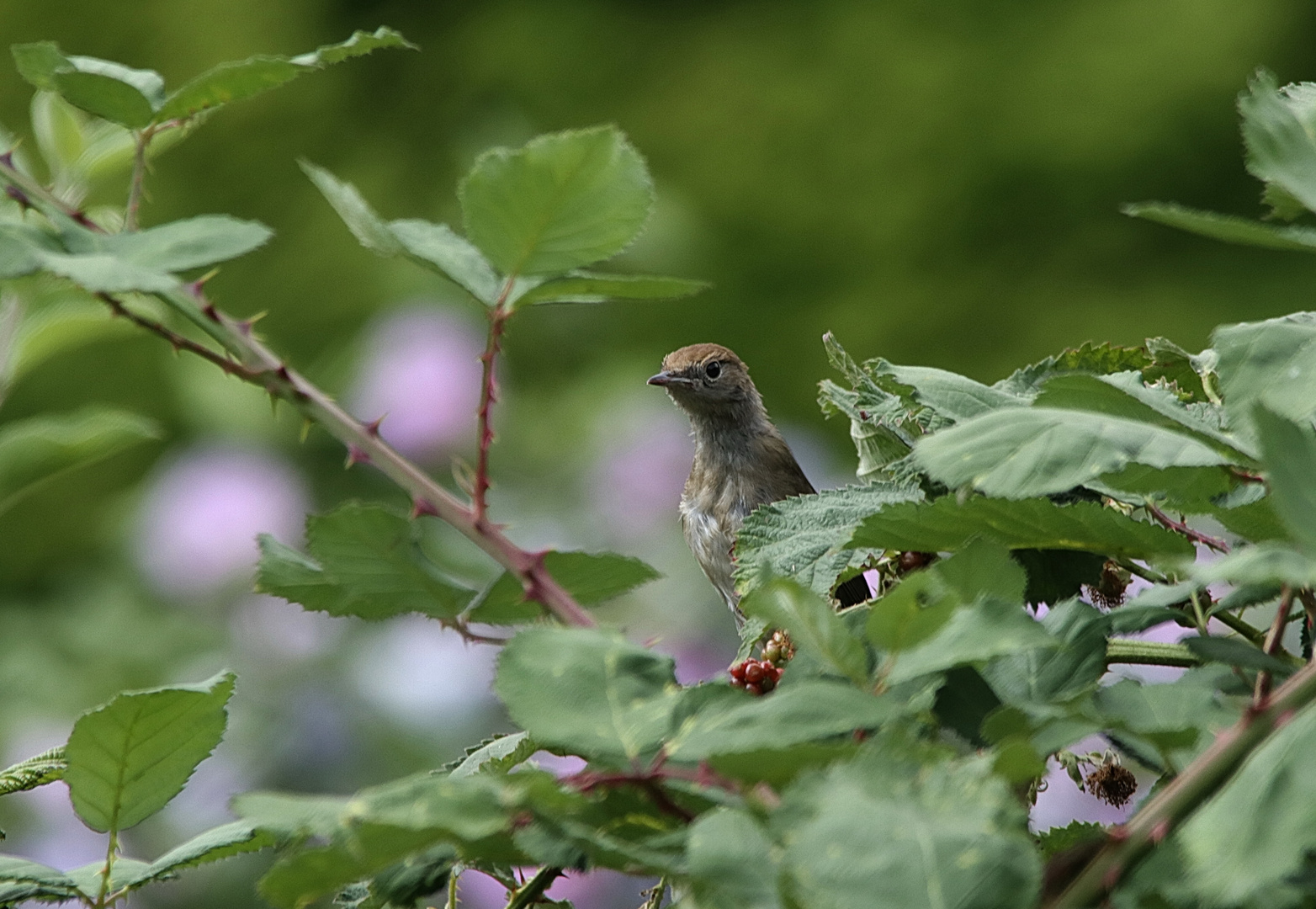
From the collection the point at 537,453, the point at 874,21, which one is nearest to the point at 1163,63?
the point at 874,21

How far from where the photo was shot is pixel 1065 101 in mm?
4324

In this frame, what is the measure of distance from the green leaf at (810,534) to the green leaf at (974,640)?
20cm

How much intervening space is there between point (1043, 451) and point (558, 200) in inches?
7.1

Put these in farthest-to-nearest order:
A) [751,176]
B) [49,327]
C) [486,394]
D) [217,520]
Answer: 1. [751,176]
2. [217,520]
3. [49,327]
4. [486,394]

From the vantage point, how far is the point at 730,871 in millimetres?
344

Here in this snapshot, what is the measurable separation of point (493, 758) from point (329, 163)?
14.2 ft

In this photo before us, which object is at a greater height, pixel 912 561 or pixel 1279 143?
pixel 1279 143

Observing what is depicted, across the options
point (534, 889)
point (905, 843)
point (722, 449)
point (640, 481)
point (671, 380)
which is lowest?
point (640, 481)

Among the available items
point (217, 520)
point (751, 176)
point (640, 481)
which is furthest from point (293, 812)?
point (751, 176)

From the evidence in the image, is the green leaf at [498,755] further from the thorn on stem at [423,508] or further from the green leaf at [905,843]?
the green leaf at [905,843]

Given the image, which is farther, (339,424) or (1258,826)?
(339,424)

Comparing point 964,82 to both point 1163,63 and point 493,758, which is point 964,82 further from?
point 493,758

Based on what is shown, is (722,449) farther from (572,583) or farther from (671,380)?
(572,583)

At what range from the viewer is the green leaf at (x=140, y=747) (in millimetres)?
551
